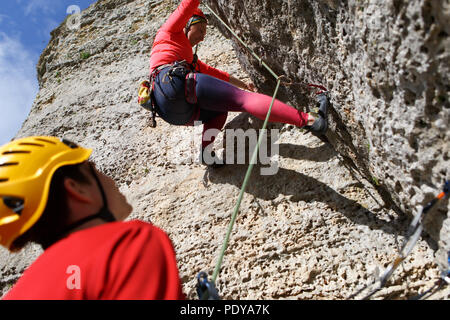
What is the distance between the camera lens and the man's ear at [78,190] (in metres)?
1.37

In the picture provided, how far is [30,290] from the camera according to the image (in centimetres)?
113

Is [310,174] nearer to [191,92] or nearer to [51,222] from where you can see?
[191,92]

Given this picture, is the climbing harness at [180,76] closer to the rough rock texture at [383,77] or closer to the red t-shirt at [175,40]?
the red t-shirt at [175,40]

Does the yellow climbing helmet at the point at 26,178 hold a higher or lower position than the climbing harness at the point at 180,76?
lower

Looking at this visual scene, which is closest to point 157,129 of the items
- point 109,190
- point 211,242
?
point 211,242

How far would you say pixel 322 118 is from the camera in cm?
258

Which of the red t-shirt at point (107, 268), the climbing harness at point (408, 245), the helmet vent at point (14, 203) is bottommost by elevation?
the climbing harness at point (408, 245)

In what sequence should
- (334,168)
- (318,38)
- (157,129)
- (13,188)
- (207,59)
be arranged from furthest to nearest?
(207,59), (157,129), (334,168), (318,38), (13,188)

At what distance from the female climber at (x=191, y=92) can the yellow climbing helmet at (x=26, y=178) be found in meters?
1.22

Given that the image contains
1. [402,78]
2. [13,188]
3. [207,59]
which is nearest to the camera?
[13,188]

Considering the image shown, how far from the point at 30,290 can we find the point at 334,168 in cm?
239

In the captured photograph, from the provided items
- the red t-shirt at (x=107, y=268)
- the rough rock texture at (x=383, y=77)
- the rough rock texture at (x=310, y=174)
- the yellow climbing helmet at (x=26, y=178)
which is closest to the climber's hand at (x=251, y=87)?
the rough rock texture at (x=310, y=174)

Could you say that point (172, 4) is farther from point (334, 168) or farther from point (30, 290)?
point (30, 290)

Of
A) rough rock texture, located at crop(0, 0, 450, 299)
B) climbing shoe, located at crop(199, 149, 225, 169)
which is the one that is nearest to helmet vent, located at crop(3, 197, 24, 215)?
rough rock texture, located at crop(0, 0, 450, 299)
